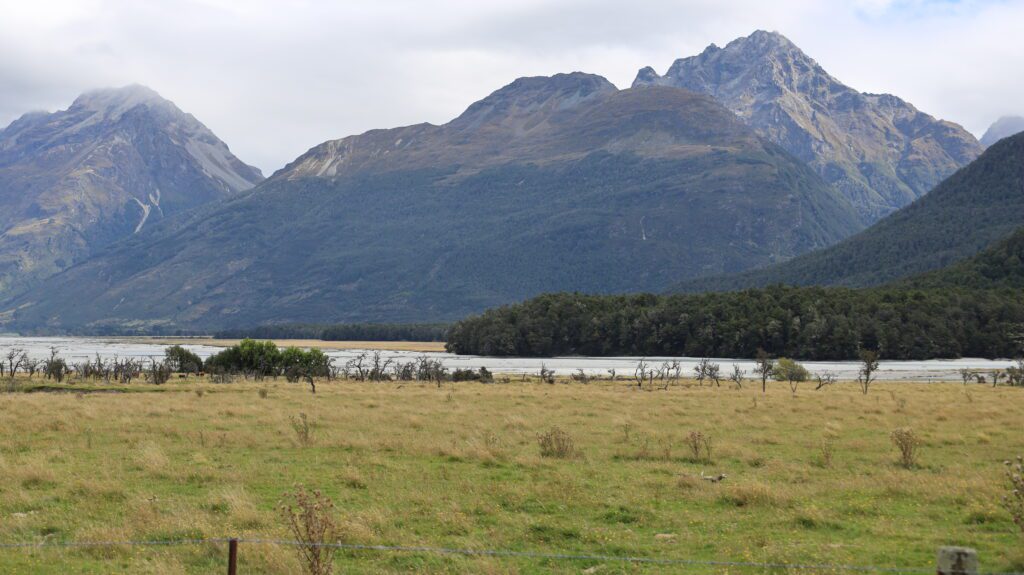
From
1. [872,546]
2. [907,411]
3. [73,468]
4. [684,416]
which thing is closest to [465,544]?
[872,546]

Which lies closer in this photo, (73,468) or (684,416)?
(73,468)

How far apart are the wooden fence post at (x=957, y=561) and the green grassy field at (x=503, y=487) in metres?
5.66

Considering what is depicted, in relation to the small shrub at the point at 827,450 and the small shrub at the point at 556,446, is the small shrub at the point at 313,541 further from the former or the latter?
the small shrub at the point at 827,450

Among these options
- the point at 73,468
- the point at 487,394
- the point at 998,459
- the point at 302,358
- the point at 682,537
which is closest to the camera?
the point at 682,537

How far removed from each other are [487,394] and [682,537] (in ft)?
121

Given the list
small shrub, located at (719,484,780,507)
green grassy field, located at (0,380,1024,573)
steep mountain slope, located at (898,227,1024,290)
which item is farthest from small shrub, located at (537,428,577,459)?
steep mountain slope, located at (898,227,1024,290)

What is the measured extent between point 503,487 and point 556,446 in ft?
20.4

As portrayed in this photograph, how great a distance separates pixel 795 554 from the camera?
14.3m

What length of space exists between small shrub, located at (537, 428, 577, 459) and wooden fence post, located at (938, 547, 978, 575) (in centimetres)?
1758

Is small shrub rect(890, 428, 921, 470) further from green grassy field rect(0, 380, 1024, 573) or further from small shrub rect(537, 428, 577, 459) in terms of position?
small shrub rect(537, 428, 577, 459)

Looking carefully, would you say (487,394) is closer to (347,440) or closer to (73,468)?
(347,440)

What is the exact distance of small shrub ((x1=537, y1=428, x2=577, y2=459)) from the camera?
25.7 m

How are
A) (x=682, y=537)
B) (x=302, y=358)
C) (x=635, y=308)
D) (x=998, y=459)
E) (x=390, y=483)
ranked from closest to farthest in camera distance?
(x=682, y=537) → (x=390, y=483) → (x=998, y=459) → (x=302, y=358) → (x=635, y=308)

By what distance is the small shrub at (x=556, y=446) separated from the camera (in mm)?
25688
